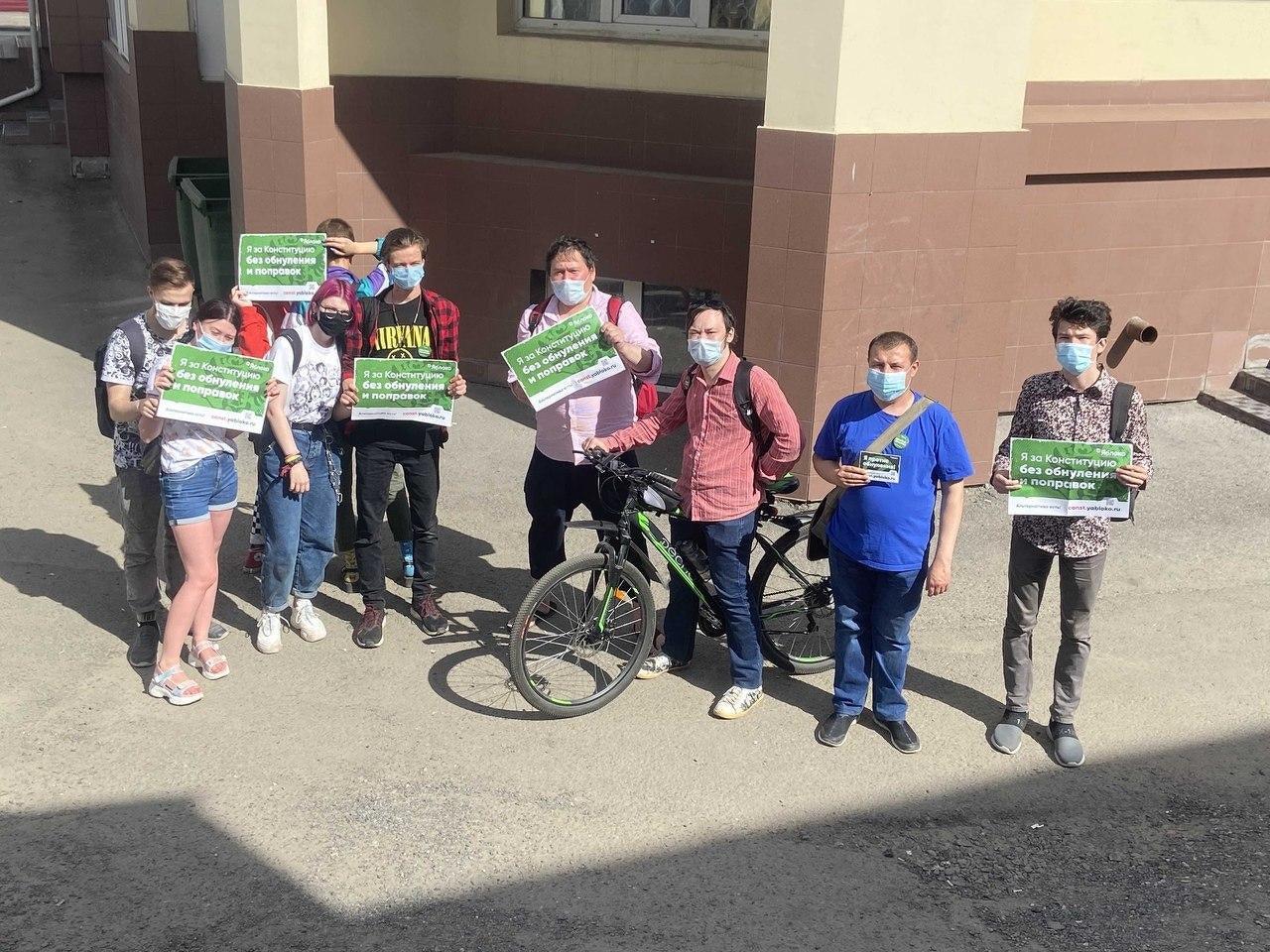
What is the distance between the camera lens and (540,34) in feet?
33.8

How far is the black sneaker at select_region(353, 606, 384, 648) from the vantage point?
6488mm

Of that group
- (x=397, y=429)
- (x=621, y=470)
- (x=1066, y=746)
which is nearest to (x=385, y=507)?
(x=397, y=429)

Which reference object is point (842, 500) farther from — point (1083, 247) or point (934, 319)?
point (1083, 247)

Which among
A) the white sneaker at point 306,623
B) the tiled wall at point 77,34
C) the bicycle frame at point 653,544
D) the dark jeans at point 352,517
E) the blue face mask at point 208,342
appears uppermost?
the tiled wall at point 77,34

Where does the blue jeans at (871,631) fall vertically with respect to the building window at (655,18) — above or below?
below

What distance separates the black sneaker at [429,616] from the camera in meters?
6.66

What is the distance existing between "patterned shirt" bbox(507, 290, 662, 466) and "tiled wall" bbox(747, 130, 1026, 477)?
1881 millimetres

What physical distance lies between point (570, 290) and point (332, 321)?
3.49 feet

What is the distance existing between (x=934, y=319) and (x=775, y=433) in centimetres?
291

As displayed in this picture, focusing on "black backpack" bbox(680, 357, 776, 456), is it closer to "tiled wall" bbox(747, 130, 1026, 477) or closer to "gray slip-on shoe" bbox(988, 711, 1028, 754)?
"gray slip-on shoe" bbox(988, 711, 1028, 754)

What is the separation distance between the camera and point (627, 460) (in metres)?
6.37

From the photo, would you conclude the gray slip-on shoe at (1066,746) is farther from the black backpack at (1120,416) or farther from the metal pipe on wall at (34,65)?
the metal pipe on wall at (34,65)

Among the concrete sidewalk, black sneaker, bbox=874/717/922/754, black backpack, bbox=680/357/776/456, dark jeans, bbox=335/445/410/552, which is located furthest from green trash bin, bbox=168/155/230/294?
black sneaker, bbox=874/717/922/754

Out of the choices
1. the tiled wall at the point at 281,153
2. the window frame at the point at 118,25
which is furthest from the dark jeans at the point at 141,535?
the window frame at the point at 118,25
